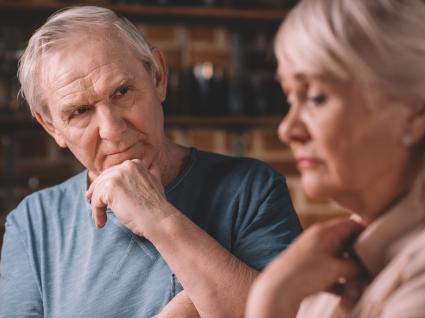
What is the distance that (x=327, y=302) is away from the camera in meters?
0.81

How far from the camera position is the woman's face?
2.27ft

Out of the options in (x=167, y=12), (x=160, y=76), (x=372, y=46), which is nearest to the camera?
(x=372, y=46)

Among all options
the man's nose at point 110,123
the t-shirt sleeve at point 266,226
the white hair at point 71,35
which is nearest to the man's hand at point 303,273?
the t-shirt sleeve at point 266,226

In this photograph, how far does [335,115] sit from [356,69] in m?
0.05

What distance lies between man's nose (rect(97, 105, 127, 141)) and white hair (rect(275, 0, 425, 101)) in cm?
63

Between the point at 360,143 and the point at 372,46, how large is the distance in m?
0.10

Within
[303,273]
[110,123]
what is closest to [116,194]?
[110,123]

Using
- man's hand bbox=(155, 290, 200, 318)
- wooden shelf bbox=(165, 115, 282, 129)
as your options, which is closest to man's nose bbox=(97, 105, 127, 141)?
man's hand bbox=(155, 290, 200, 318)

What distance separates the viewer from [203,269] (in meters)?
1.09

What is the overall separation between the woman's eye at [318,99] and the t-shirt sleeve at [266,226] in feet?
1.86

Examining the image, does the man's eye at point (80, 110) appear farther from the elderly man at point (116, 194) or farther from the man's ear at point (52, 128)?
the man's ear at point (52, 128)

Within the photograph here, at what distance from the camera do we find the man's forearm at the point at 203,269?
3.57 feet

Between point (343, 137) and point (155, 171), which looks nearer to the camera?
point (343, 137)

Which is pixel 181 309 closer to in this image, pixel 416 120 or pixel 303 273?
pixel 303 273
